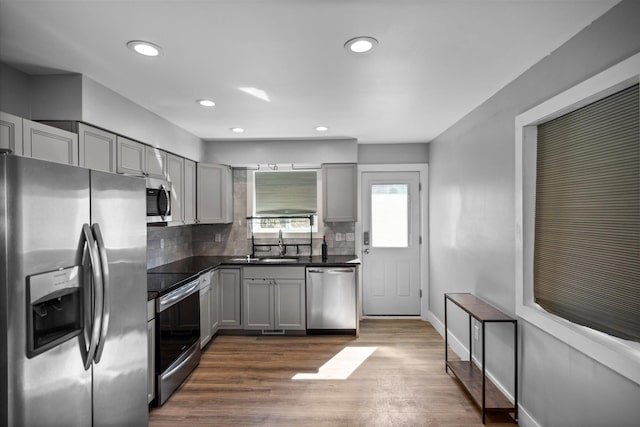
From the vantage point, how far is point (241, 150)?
179 inches

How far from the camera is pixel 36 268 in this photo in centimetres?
130

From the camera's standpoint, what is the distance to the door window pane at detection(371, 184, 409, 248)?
4836mm

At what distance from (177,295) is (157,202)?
32.5 inches

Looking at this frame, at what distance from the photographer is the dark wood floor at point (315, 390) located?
8.16 feet

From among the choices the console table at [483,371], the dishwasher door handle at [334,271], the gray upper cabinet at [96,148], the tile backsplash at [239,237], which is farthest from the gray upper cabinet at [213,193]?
the console table at [483,371]

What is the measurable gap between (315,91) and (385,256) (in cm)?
286

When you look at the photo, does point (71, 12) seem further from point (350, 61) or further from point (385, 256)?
point (385, 256)

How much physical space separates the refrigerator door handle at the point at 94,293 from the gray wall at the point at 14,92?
1.31 metres

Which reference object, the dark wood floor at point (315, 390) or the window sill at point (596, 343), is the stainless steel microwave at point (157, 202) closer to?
the dark wood floor at point (315, 390)

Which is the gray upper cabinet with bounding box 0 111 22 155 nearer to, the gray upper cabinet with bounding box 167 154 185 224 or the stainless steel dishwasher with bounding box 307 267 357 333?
the gray upper cabinet with bounding box 167 154 185 224

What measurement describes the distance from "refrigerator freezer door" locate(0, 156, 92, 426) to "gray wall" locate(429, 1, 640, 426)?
2447mm

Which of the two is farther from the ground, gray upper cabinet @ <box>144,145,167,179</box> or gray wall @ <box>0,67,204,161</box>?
gray wall @ <box>0,67,204,161</box>

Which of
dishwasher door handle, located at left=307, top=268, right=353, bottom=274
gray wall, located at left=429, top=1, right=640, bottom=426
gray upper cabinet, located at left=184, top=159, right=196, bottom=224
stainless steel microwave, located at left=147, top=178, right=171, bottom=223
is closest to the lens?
gray wall, located at left=429, top=1, right=640, bottom=426

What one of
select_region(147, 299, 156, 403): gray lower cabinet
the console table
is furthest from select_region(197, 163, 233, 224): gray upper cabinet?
the console table
